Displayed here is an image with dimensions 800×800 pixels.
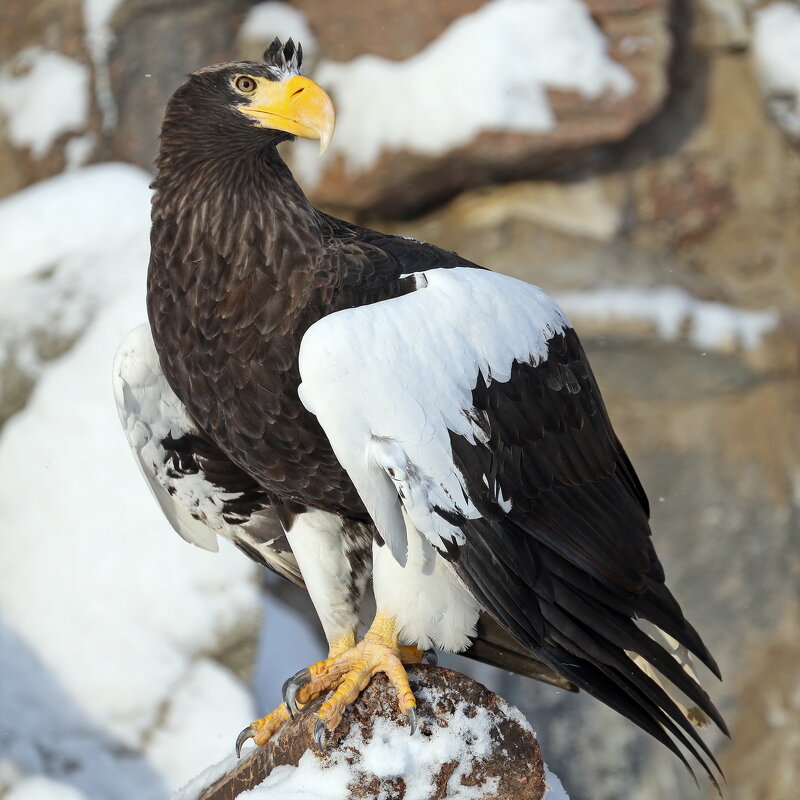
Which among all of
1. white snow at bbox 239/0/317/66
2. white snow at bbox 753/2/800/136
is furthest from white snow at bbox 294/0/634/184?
white snow at bbox 753/2/800/136

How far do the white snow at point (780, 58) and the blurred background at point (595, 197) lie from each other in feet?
0.03

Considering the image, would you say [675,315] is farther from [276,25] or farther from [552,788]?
[552,788]

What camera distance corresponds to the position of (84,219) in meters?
4.73

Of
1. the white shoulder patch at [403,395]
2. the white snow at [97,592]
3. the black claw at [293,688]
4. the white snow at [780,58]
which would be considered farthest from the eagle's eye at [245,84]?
the white snow at [780,58]

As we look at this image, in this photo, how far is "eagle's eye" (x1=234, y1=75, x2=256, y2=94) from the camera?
2234 millimetres

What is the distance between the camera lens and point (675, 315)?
16.7 ft

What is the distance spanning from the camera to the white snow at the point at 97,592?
13.0 ft

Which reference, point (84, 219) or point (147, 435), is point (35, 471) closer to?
point (84, 219)

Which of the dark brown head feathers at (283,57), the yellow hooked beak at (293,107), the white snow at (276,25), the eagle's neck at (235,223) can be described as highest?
the dark brown head feathers at (283,57)

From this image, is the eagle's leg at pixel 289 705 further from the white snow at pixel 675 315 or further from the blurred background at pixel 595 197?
the white snow at pixel 675 315

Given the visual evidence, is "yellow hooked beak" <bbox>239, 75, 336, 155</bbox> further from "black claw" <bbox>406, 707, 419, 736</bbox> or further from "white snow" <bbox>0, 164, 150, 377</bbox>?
"white snow" <bbox>0, 164, 150, 377</bbox>

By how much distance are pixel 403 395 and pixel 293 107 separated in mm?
638

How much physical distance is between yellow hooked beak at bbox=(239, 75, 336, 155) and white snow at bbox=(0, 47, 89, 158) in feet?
10.4

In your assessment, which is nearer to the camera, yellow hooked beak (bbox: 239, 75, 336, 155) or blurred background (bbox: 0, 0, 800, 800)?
yellow hooked beak (bbox: 239, 75, 336, 155)
